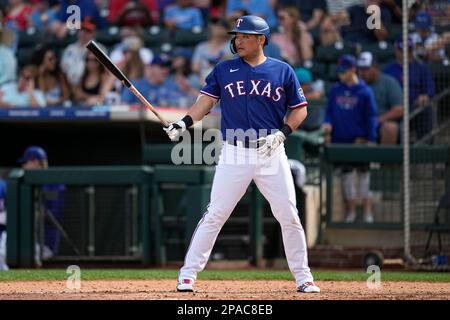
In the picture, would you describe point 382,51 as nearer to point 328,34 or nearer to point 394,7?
A: point 394,7

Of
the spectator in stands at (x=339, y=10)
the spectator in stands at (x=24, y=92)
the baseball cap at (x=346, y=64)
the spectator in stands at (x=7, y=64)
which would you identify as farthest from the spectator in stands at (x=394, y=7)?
the spectator in stands at (x=7, y=64)

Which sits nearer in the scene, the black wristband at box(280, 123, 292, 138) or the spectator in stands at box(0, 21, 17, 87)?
the black wristband at box(280, 123, 292, 138)

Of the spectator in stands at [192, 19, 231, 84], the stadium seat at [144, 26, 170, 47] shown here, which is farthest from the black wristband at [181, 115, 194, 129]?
the stadium seat at [144, 26, 170, 47]

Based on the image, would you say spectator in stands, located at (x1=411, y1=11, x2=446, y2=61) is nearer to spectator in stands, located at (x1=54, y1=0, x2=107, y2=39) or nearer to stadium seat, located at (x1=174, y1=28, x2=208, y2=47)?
stadium seat, located at (x1=174, y1=28, x2=208, y2=47)

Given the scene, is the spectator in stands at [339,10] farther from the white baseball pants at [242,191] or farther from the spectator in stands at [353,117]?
the white baseball pants at [242,191]

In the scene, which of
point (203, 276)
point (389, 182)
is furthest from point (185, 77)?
point (203, 276)

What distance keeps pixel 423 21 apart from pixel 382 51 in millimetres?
1919

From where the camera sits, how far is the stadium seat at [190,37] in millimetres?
14492

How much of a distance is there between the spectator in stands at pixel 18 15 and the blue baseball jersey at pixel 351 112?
5.55m

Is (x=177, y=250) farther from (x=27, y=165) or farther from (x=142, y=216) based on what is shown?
(x=27, y=165)

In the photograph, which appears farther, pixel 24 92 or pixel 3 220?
pixel 24 92

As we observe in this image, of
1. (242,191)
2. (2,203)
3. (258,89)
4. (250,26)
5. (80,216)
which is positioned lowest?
(80,216)

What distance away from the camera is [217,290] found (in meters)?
7.76

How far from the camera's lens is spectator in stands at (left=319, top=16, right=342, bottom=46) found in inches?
543
